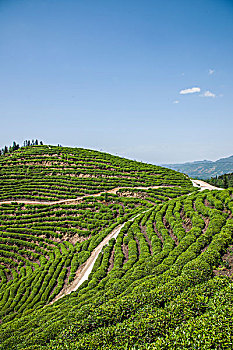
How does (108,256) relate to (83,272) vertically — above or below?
above

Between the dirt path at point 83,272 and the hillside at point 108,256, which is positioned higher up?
the hillside at point 108,256

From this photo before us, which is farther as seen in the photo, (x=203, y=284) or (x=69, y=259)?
(x=69, y=259)

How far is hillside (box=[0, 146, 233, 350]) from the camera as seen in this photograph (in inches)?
379

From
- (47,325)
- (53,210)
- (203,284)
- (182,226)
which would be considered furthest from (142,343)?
(53,210)

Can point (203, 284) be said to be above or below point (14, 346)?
above

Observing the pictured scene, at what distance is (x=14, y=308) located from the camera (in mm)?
24203

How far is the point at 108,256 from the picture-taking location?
973 inches

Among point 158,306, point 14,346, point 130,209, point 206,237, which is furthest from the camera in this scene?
point 130,209

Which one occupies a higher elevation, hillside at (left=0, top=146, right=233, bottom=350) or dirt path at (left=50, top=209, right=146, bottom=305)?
hillside at (left=0, top=146, right=233, bottom=350)

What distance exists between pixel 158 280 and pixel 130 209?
26563 mm

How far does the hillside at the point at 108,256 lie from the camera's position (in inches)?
379

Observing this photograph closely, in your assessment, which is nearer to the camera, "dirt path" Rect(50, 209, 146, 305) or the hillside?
the hillside

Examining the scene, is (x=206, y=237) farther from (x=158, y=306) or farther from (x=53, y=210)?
(x=53, y=210)

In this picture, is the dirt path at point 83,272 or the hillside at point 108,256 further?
the dirt path at point 83,272
